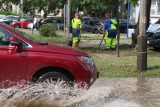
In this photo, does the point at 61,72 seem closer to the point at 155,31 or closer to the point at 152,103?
the point at 152,103

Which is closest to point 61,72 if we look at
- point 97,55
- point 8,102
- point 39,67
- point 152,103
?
point 39,67

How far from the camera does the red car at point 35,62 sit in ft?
24.8

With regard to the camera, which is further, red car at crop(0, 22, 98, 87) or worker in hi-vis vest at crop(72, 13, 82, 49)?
worker in hi-vis vest at crop(72, 13, 82, 49)

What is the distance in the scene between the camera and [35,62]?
762 centimetres

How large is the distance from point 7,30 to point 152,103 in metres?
3.18

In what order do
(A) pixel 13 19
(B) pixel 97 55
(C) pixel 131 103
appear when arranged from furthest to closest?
(A) pixel 13 19 → (B) pixel 97 55 → (C) pixel 131 103

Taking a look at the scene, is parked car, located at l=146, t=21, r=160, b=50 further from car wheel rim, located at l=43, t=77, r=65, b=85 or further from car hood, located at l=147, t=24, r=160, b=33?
car wheel rim, located at l=43, t=77, r=65, b=85

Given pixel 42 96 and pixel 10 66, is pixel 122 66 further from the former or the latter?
pixel 10 66

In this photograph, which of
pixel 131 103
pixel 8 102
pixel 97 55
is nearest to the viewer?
pixel 8 102

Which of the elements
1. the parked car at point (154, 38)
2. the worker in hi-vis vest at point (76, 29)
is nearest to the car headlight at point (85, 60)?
the worker in hi-vis vest at point (76, 29)

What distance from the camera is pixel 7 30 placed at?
25.7 ft

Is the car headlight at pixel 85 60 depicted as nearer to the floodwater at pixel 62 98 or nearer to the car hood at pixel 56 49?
the car hood at pixel 56 49

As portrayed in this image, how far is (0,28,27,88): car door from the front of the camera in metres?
7.55

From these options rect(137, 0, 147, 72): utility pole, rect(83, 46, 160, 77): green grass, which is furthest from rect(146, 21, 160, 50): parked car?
rect(137, 0, 147, 72): utility pole
